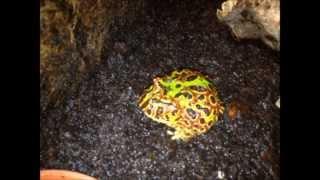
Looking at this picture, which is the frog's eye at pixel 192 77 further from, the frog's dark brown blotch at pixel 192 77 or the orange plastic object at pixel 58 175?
the orange plastic object at pixel 58 175

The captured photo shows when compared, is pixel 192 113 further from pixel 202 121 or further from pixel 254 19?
pixel 254 19

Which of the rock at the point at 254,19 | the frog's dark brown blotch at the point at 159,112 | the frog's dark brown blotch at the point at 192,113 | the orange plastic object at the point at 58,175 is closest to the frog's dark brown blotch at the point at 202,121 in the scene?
the frog's dark brown blotch at the point at 192,113

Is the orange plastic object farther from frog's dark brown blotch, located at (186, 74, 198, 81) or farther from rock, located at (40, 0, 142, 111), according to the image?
frog's dark brown blotch, located at (186, 74, 198, 81)

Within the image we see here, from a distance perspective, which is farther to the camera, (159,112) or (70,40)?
(159,112)

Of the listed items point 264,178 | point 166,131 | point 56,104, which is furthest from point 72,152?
point 264,178

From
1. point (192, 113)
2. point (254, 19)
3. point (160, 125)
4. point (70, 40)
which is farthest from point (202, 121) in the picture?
point (70, 40)

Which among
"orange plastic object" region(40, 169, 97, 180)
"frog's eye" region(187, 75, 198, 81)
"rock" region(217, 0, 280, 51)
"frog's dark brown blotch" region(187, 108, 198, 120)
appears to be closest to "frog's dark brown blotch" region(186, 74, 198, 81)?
"frog's eye" region(187, 75, 198, 81)
